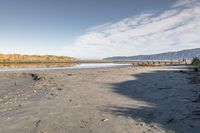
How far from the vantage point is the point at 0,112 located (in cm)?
1409

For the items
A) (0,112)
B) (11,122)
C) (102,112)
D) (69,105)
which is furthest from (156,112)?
(0,112)

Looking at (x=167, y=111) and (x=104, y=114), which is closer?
(x=104, y=114)

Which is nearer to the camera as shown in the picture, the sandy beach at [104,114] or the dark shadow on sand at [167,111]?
the sandy beach at [104,114]

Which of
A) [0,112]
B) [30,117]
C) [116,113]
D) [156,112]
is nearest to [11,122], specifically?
[30,117]

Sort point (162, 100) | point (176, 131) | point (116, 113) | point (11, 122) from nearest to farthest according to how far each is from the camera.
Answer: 1. point (176, 131)
2. point (11, 122)
3. point (116, 113)
4. point (162, 100)

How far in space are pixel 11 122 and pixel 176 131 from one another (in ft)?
24.1

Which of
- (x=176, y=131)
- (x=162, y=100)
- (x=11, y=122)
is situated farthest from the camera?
(x=162, y=100)

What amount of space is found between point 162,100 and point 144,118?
4.68 m

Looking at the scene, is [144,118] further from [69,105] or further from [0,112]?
[0,112]

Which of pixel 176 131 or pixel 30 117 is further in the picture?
pixel 30 117

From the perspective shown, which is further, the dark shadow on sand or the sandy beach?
the dark shadow on sand

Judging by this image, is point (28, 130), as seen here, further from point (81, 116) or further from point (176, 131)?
point (176, 131)

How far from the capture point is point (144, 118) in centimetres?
1188

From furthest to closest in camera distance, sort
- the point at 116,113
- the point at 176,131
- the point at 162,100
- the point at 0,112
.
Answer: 1. the point at 162,100
2. the point at 0,112
3. the point at 116,113
4. the point at 176,131
